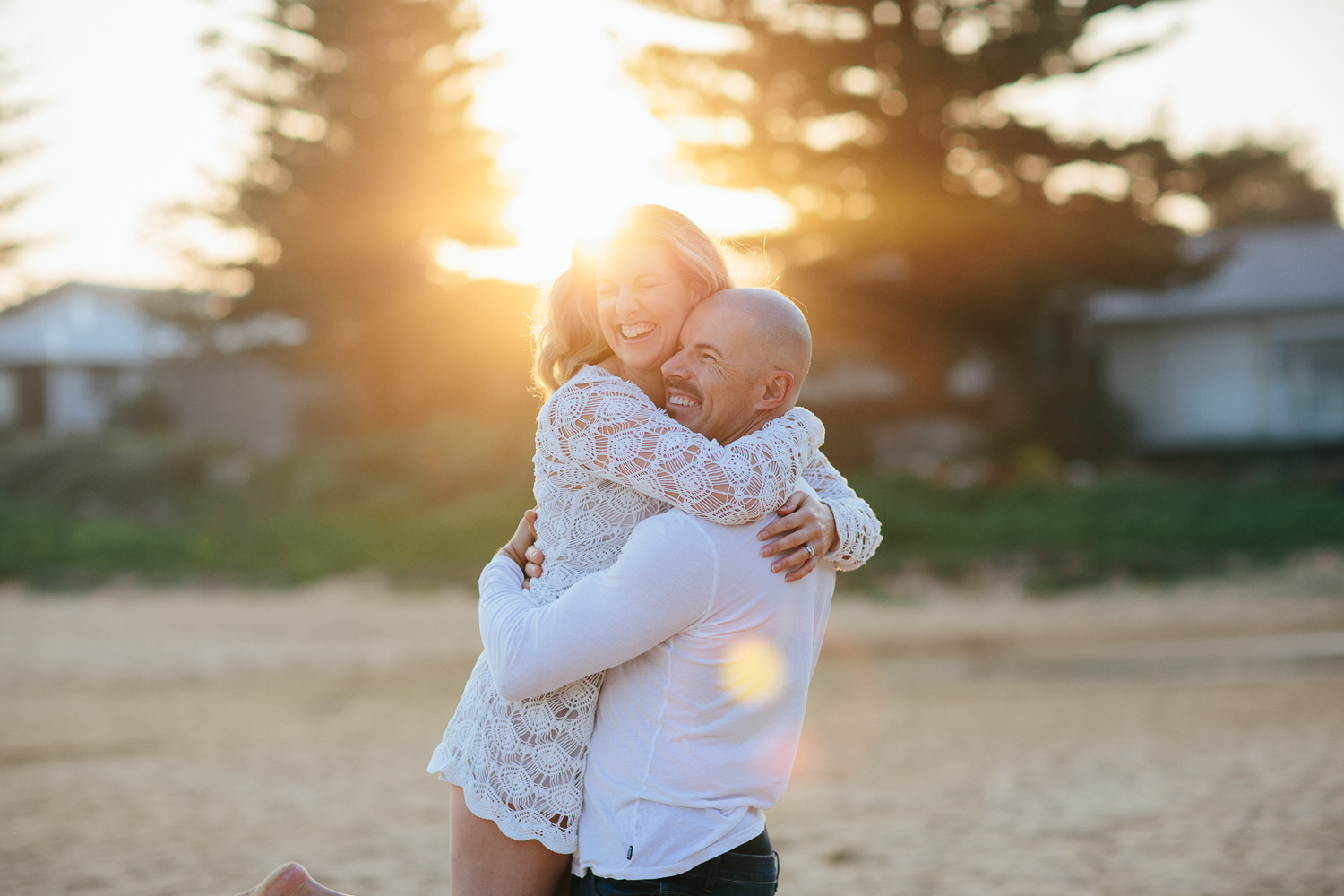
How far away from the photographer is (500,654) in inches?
67.2

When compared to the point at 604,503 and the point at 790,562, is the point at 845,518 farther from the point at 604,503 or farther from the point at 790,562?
the point at 604,503

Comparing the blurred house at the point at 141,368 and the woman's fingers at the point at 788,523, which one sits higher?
the blurred house at the point at 141,368

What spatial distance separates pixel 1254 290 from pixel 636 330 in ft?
86.1

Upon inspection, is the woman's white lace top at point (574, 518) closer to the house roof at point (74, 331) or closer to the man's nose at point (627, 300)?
the man's nose at point (627, 300)

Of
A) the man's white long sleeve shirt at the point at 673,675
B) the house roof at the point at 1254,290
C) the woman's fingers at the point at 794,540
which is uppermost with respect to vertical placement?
the house roof at the point at 1254,290

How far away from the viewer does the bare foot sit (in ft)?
6.55

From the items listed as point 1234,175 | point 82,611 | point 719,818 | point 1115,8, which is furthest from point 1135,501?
point 719,818

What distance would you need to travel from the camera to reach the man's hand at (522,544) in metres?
1.98

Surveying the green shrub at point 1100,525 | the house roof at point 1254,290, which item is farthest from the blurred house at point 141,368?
the house roof at point 1254,290

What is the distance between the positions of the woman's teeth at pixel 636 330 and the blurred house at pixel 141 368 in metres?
21.3

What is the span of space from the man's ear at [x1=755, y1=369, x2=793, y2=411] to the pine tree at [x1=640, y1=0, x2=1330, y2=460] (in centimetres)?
1665

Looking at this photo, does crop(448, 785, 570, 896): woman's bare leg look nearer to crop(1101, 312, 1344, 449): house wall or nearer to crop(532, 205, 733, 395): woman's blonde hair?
crop(532, 205, 733, 395): woman's blonde hair

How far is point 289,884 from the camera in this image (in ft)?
6.57

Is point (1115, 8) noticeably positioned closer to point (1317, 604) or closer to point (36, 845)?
point (1317, 604)
